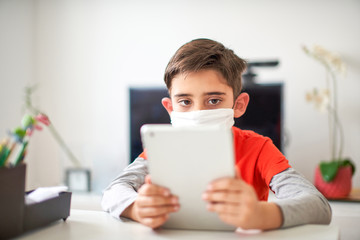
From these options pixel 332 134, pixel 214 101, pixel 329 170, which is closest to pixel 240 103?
pixel 214 101

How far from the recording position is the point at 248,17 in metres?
2.55

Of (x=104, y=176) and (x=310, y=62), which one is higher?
(x=310, y=62)

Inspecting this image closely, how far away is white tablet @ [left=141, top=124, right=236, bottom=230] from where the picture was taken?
50 cm

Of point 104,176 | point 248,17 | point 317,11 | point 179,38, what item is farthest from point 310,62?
point 104,176

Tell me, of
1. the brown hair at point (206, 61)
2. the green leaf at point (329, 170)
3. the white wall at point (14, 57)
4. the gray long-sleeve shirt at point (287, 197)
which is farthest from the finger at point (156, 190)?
the white wall at point (14, 57)

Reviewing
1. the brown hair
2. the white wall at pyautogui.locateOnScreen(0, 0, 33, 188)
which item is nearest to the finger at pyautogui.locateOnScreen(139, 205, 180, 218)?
the brown hair

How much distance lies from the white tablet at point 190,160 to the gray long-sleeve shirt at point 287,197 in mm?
117

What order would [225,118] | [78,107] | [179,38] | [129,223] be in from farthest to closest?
[78,107] → [179,38] → [225,118] → [129,223]

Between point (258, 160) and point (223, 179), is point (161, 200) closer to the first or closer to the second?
point (223, 179)

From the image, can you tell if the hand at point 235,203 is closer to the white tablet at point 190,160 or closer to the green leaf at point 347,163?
the white tablet at point 190,160

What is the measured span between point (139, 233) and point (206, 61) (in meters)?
0.51

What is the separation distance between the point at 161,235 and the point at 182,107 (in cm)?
41

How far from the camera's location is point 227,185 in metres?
0.51

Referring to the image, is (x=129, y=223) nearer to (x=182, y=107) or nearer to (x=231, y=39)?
(x=182, y=107)
